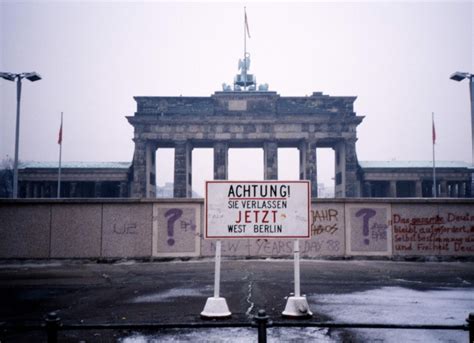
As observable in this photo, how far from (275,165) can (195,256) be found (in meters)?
39.2

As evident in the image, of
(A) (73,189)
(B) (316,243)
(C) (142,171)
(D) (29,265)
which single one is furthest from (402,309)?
(A) (73,189)

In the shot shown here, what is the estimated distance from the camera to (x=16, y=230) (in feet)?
51.7

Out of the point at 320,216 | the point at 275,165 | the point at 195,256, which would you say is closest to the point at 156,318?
the point at 195,256

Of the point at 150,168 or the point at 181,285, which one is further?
the point at 150,168

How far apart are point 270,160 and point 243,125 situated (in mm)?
5338

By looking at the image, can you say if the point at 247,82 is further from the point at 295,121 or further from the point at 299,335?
the point at 299,335

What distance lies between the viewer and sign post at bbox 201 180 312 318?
677cm

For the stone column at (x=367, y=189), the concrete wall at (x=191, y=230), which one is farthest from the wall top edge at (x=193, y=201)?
the stone column at (x=367, y=189)

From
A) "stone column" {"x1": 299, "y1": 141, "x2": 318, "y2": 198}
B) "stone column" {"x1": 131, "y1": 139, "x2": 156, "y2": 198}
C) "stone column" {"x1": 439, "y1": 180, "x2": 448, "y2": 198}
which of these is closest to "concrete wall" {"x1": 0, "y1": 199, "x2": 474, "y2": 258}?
"stone column" {"x1": 299, "y1": 141, "x2": 318, "y2": 198}

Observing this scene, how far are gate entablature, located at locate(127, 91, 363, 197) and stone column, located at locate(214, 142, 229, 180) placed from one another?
0.40 feet

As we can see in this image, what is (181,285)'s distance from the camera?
10.5 metres

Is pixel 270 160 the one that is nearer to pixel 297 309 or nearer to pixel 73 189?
pixel 73 189

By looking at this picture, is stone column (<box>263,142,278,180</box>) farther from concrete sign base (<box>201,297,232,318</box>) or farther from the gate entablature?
concrete sign base (<box>201,297,232,318</box>)

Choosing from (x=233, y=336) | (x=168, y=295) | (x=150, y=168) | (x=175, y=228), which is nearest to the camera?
(x=233, y=336)
